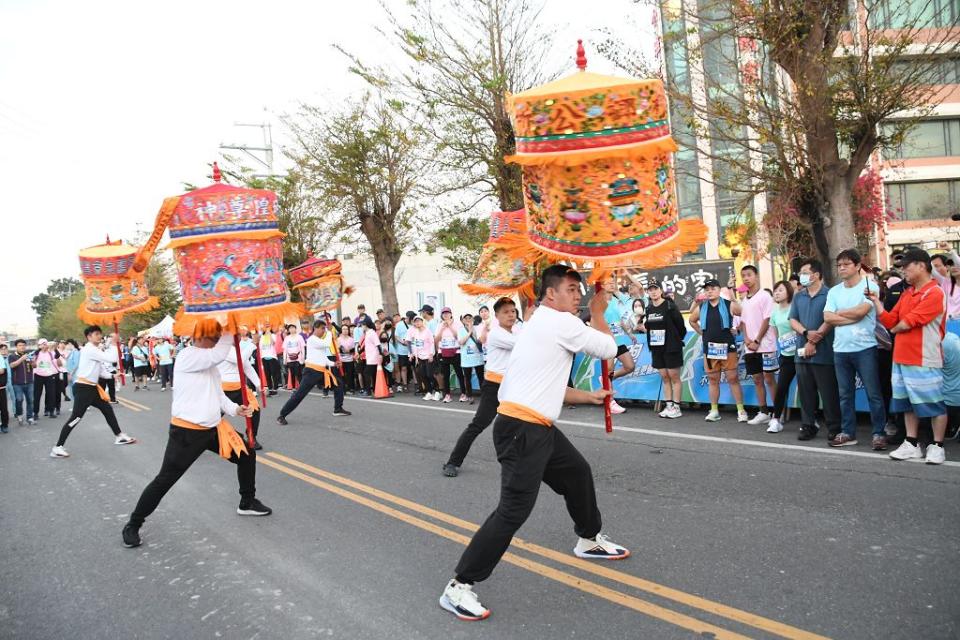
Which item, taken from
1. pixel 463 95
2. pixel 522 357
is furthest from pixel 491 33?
pixel 522 357

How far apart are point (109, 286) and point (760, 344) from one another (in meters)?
8.49

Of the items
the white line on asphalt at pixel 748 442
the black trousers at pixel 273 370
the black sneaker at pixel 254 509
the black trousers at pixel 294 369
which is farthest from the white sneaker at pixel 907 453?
the black trousers at pixel 273 370

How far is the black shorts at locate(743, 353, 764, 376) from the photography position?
29.3 ft

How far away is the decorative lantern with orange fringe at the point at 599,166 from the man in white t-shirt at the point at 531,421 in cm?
45

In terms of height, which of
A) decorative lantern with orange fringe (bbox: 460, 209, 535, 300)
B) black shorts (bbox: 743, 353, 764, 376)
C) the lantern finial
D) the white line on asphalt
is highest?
the lantern finial

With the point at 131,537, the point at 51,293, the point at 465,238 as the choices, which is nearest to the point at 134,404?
the point at 465,238

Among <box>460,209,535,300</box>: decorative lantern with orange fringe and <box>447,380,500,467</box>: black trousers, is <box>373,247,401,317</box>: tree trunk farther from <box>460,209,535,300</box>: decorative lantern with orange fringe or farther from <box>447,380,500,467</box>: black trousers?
<box>460,209,535,300</box>: decorative lantern with orange fringe

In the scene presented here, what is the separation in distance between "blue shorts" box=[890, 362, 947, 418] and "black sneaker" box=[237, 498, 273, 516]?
5.73m

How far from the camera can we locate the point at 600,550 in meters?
4.60

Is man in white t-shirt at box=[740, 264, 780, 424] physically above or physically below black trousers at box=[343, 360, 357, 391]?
above

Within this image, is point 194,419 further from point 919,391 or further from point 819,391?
point 819,391

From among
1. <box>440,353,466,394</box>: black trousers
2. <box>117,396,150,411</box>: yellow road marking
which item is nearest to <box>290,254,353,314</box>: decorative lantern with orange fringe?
<box>440,353,466,394</box>: black trousers

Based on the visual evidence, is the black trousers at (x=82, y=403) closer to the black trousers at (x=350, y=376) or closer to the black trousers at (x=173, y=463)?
the black trousers at (x=173, y=463)

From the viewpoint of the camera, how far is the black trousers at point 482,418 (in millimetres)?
7051
